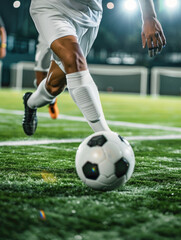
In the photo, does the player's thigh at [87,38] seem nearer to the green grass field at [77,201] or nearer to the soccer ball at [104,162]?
the green grass field at [77,201]

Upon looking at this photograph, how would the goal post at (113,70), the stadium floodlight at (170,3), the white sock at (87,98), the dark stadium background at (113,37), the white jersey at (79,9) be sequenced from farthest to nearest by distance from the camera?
the dark stadium background at (113,37), the goal post at (113,70), the stadium floodlight at (170,3), the white jersey at (79,9), the white sock at (87,98)

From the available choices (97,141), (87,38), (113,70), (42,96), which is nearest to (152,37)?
(87,38)

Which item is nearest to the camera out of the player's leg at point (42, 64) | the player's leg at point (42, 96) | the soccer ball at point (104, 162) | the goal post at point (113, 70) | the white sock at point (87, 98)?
the soccer ball at point (104, 162)

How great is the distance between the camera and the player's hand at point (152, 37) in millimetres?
2883

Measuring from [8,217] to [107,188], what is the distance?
0.67m

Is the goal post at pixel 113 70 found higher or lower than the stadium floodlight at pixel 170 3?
lower

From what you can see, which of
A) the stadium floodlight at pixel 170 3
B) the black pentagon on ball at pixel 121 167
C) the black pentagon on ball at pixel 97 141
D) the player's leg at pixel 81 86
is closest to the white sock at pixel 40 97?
the player's leg at pixel 81 86

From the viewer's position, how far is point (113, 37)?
38.5 metres

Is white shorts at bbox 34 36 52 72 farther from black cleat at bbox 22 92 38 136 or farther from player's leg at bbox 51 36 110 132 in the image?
player's leg at bbox 51 36 110 132

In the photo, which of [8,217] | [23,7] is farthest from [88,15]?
[23,7]

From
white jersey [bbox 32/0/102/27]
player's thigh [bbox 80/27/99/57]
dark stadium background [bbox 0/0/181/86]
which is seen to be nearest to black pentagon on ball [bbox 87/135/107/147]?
white jersey [bbox 32/0/102/27]

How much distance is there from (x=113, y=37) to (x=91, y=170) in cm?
3711

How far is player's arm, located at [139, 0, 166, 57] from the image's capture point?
2.88 metres

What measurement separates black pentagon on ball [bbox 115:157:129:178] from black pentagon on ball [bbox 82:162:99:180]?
0.34ft
